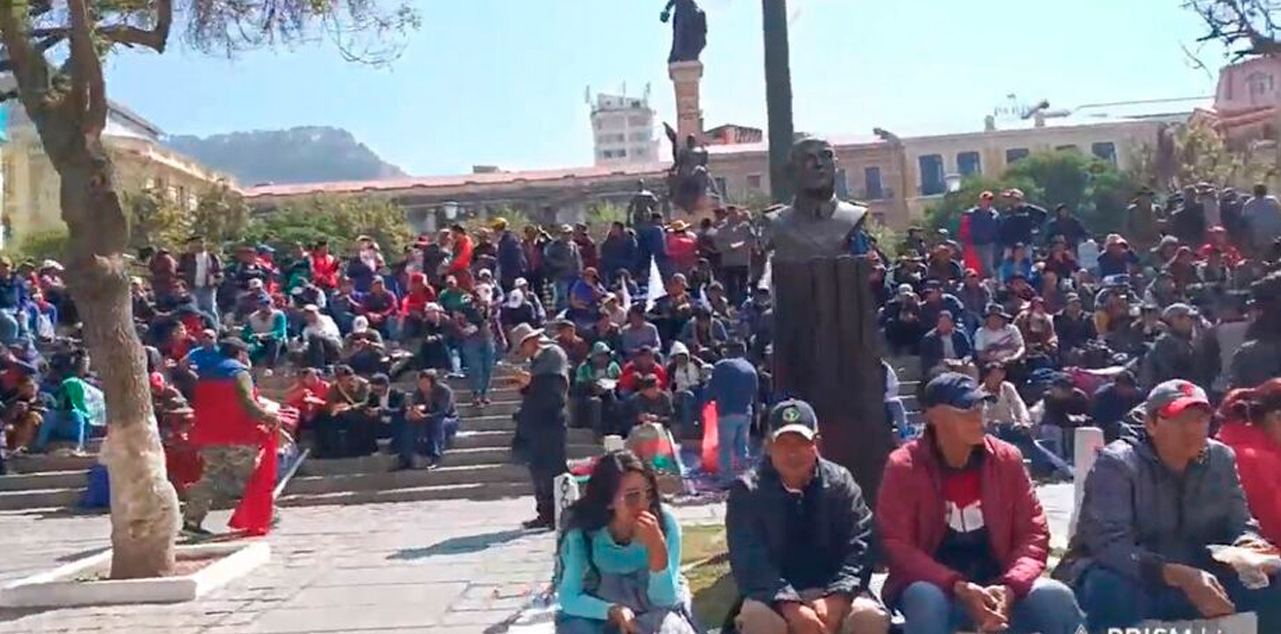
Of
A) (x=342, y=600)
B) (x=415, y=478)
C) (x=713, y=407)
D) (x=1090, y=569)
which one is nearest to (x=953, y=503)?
(x=1090, y=569)

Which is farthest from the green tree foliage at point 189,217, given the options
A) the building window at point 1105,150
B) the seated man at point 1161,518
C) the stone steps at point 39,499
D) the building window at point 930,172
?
the building window at point 1105,150

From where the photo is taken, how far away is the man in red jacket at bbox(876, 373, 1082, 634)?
614 cm

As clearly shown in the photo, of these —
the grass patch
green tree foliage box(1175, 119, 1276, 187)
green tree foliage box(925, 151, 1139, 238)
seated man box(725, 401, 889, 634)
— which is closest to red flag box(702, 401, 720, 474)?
the grass patch

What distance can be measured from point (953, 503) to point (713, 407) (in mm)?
8810

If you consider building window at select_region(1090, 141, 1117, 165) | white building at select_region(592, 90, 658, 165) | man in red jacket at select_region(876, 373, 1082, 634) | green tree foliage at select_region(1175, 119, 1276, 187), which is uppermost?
white building at select_region(592, 90, 658, 165)

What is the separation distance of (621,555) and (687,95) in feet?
105

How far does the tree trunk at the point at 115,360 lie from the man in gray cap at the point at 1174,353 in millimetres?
8728

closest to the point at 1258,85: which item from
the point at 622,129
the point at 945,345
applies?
the point at 945,345

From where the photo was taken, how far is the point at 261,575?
1115 centimetres

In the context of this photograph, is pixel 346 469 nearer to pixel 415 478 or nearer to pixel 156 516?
pixel 415 478

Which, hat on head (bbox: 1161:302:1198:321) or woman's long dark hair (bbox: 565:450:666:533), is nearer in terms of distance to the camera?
woman's long dark hair (bbox: 565:450:666:533)

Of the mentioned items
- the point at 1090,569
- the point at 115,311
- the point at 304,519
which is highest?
the point at 115,311

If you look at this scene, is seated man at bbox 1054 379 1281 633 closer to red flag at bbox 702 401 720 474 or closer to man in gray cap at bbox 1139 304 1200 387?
man in gray cap at bbox 1139 304 1200 387

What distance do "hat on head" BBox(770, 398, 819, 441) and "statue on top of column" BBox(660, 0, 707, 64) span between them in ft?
97.1
